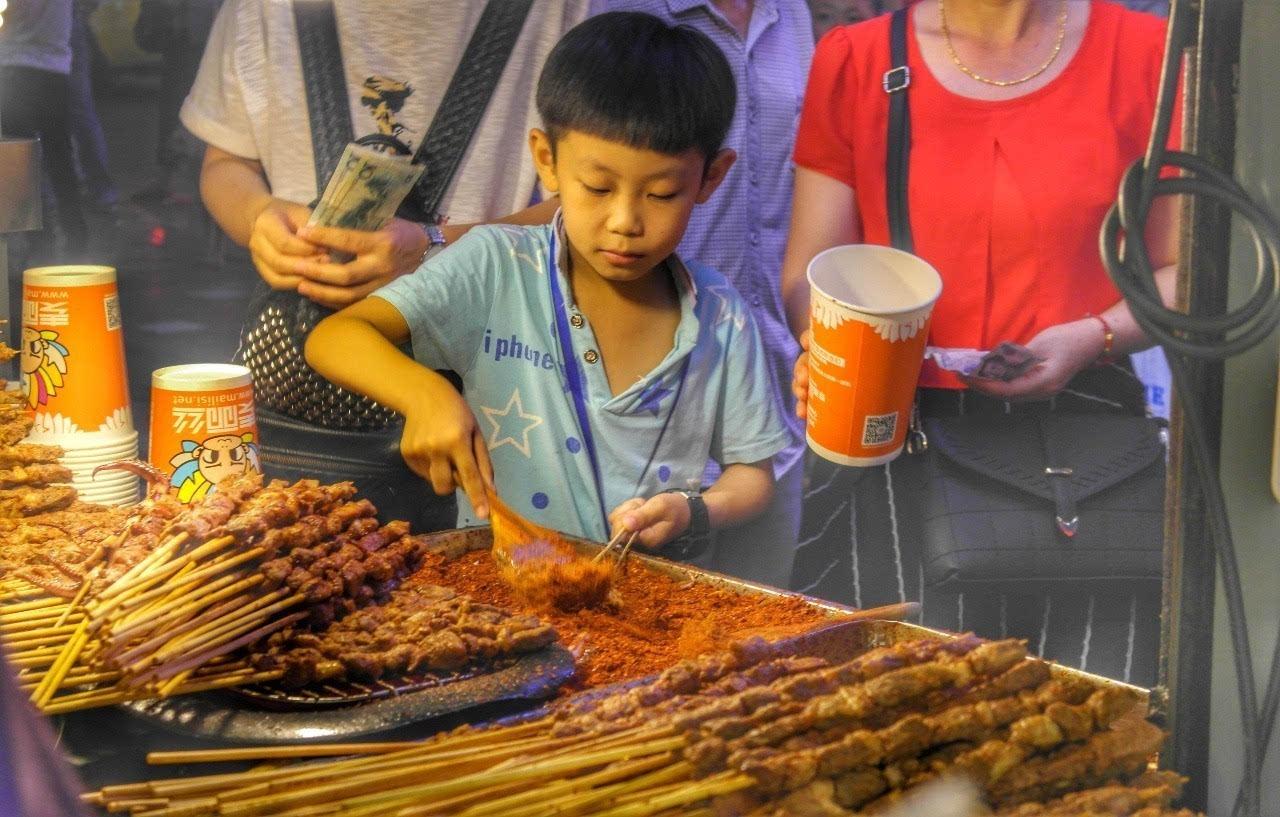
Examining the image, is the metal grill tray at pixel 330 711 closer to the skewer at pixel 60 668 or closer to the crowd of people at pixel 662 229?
the skewer at pixel 60 668

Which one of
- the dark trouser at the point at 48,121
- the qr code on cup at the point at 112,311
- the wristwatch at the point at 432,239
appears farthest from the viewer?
the wristwatch at the point at 432,239

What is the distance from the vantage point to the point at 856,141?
5.43ft

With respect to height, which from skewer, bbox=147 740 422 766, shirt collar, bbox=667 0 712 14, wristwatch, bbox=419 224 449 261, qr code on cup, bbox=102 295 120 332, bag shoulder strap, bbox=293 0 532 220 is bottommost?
skewer, bbox=147 740 422 766

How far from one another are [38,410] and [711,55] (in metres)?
0.94

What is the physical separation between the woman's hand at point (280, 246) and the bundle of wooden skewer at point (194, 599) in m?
0.29

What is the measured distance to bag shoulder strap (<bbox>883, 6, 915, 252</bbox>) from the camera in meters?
1.60

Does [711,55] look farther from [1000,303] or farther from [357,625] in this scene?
[357,625]

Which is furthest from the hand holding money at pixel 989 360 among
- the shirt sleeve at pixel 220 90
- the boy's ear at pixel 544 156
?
the shirt sleeve at pixel 220 90

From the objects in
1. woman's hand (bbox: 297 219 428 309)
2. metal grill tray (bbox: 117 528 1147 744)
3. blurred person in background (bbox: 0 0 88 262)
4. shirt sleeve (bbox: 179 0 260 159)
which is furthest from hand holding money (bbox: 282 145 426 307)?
metal grill tray (bbox: 117 528 1147 744)

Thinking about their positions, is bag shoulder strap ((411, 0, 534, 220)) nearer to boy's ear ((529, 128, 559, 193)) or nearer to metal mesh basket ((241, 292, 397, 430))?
boy's ear ((529, 128, 559, 193))

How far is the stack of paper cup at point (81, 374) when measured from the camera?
1.41m

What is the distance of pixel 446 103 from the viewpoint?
154cm

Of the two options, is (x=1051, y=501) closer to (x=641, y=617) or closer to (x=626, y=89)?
(x=641, y=617)

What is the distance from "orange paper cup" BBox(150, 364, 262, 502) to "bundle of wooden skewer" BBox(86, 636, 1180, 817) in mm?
466
